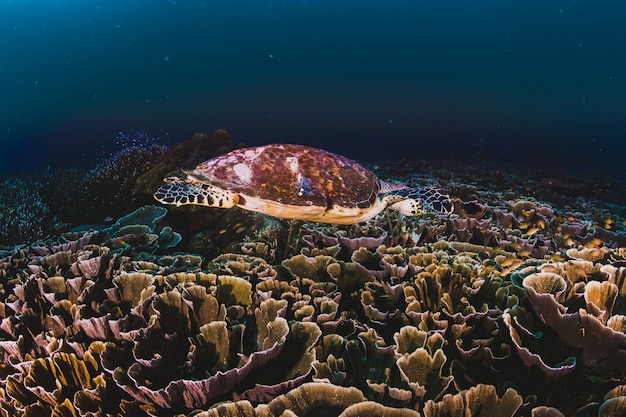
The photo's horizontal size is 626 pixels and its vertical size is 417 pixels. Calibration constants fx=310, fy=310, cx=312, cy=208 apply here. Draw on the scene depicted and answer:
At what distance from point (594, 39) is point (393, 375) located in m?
121

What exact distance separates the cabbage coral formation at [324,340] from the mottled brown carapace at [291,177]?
1544 millimetres

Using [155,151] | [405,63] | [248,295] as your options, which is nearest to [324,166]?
[248,295]

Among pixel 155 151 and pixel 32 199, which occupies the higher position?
pixel 155 151

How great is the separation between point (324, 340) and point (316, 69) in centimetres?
11374

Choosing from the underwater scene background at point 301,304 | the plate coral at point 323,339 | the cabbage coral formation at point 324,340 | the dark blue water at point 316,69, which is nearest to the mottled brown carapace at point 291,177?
the underwater scene background at point 301,304

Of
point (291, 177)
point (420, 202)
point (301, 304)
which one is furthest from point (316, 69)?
point (301, 304)

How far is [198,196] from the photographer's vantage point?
14.0 feet

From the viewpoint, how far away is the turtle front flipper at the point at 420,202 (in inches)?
183

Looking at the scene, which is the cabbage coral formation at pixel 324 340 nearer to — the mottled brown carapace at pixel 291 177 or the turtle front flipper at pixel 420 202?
the mottled brown carapace at pixel 291 177

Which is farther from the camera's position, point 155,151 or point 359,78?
point 359,78

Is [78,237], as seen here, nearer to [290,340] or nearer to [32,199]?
[290,340]

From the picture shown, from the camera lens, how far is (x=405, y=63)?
101250 mm

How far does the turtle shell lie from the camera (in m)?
4.28

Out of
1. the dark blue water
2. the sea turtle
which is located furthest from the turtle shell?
the dark blue water
